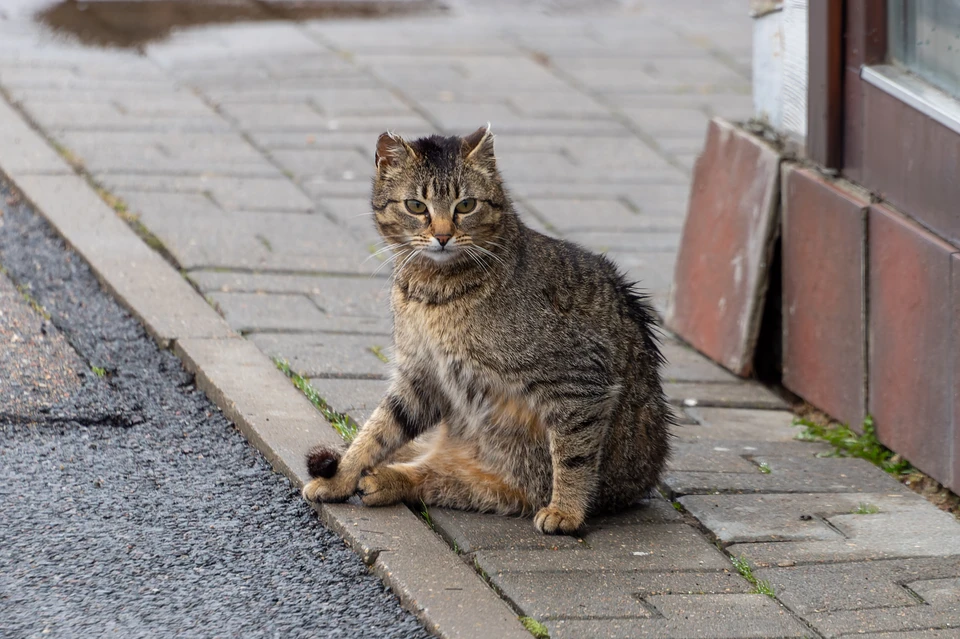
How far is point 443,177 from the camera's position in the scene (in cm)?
390

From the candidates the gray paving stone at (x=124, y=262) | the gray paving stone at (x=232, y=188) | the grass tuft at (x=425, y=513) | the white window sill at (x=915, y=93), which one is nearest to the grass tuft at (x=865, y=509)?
the white window sill at (x=915, y=93)

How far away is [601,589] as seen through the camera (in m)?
3.51

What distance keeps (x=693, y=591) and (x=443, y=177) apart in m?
1.32

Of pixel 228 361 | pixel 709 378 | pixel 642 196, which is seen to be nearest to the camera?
pixel 228 361

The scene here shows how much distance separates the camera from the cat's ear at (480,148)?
3984 millimetres

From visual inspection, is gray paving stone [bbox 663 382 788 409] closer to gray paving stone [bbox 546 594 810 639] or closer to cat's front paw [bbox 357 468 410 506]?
cat's front paw [bbox 357 468 410 506]

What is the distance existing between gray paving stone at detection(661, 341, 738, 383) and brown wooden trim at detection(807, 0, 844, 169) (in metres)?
0.95

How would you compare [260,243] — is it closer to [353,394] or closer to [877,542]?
[353,394]

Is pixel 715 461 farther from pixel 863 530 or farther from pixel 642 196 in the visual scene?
pixel 642 196

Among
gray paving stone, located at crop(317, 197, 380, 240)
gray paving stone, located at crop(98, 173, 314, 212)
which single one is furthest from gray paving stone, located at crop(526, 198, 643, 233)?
gray paving stone, located at crop(98, 173, 314, 212)

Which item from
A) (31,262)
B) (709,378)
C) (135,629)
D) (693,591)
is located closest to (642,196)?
(709,378)

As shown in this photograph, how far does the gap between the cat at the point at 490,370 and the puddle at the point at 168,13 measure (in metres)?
5.31

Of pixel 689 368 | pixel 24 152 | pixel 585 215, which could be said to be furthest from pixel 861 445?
pixel 24 152

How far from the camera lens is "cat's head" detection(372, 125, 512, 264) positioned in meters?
3.88
